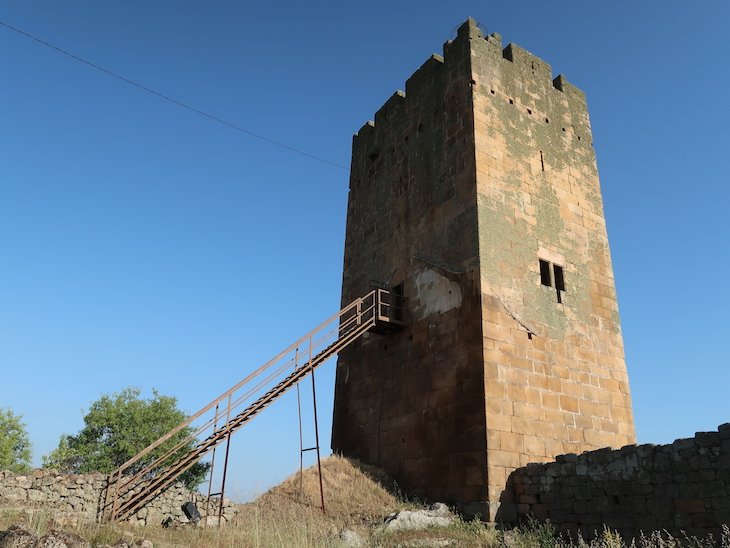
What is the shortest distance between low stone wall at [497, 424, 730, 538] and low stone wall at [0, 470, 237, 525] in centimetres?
544

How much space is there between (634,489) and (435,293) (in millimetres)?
5365

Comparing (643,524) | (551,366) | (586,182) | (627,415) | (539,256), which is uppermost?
(586,182)

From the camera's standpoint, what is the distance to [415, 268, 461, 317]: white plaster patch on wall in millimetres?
12098

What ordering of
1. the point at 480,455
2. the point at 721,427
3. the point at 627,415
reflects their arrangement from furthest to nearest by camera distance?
the point at 627,415 < the point at 480,455 < the point at 721,427

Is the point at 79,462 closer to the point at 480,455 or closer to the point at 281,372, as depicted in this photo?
the point at 281,372

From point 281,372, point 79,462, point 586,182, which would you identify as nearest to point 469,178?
point 586,182

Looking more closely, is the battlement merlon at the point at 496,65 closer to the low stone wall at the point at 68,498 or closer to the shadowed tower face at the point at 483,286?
the shadowed tower face at the point at 483,286

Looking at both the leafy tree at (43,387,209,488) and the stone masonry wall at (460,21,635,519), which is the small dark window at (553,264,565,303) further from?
the leafy tree at (43,387,209,488)

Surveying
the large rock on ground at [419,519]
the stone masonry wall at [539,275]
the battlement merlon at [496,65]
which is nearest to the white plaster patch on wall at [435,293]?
the stone masonry wall at [539,275]

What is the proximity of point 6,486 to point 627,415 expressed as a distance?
1168 cm

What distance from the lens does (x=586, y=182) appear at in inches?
583

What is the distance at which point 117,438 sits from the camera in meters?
30.0

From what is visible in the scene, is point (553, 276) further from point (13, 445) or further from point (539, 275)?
point (13, 445)

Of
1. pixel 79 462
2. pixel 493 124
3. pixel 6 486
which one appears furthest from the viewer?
pixel 79 462
